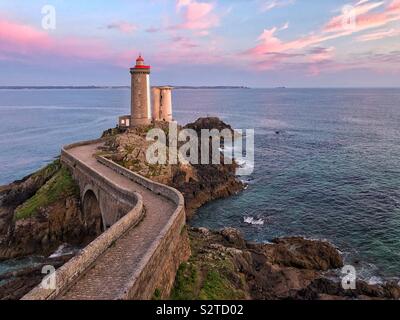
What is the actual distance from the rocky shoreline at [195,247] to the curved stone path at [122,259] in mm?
2763

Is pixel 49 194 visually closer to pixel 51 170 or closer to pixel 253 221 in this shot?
pixel 51 170

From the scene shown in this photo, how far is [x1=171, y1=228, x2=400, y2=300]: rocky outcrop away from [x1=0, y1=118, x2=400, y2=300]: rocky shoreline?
2.3 inches

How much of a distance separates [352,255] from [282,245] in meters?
5.28

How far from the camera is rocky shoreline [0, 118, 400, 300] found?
2159 centimetres

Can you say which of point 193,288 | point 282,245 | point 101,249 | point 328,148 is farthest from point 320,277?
point 328,148

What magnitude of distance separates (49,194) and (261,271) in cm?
2068

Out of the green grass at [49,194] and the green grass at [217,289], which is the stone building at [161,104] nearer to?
the green grass at [49,194]

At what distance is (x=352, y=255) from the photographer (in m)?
28.7

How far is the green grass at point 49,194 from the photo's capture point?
108 ft

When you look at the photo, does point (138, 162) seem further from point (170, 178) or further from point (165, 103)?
point (165, 103)

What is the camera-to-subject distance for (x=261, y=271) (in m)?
25.4

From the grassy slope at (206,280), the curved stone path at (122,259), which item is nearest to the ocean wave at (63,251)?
the curved stone path at (122,259)

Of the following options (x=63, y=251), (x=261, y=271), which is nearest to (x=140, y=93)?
(x=63, y=251)

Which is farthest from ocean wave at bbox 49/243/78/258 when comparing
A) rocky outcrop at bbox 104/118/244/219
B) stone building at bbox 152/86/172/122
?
stone building at bbox 152/86/172/122
